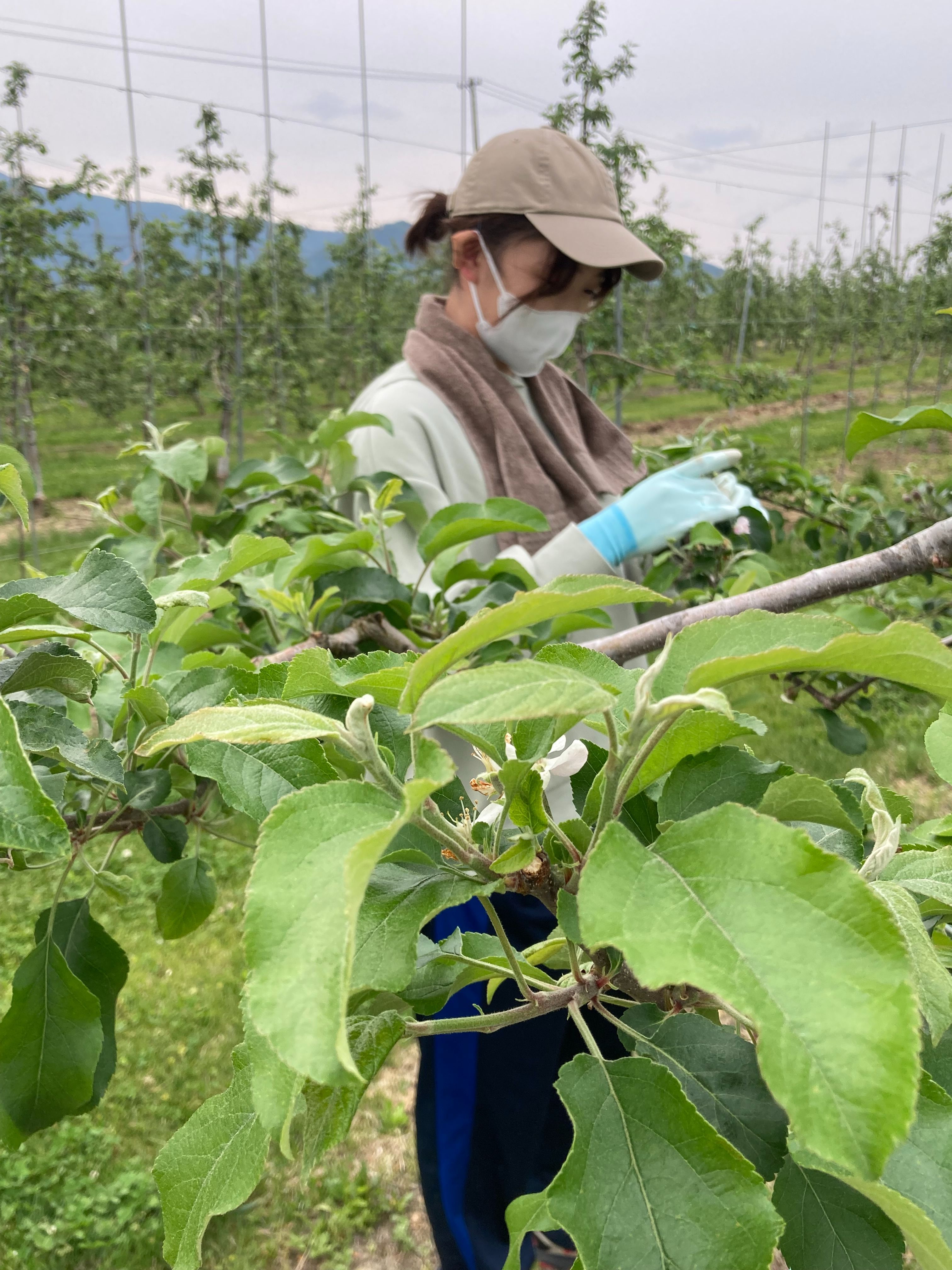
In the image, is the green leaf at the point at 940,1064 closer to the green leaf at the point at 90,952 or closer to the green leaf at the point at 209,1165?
the green leaf at the point at 209,1165

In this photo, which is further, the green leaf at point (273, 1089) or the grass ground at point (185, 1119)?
the grass ground at point (185, 1119)

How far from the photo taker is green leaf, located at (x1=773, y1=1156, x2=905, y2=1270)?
0.42m

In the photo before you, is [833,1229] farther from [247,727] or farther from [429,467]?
[429,467]

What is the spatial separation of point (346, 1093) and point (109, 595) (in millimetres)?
349

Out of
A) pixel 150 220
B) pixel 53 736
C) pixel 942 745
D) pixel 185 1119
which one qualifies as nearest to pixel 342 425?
pixel 53 736

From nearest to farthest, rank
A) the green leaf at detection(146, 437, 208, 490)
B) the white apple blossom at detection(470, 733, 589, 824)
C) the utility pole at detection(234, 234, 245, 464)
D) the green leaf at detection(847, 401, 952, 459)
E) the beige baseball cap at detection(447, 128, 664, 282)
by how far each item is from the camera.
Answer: the white apple blossom at detection(470, 733, 589, 824) < the green leaf at detection(847, 401, 952, 459) < the green leaf at detection(146, 437, 208, 490) < the beige baseball cap at detection(447, 128, 664, 282) < the utility pole at detection(234, 234, 245, 464)

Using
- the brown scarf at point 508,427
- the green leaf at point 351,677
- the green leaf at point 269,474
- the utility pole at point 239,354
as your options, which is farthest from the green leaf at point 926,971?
the utility pole at point 239,354

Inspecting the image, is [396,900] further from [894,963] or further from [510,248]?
[510,248]

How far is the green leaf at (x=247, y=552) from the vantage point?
78 centimetres

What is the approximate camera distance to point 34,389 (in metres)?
7.82

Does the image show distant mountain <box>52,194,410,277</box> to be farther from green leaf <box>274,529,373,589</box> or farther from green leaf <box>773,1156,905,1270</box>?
green leaf <box>773,1156,905,1270</box>

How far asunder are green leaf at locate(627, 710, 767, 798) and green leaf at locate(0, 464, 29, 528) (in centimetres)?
42

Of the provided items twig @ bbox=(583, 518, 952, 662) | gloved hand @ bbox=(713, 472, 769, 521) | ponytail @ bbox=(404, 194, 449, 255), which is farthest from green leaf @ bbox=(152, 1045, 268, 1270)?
ponytail @ bbox=(404, 194, 449, 255)

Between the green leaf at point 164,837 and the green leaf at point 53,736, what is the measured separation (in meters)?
0.27
